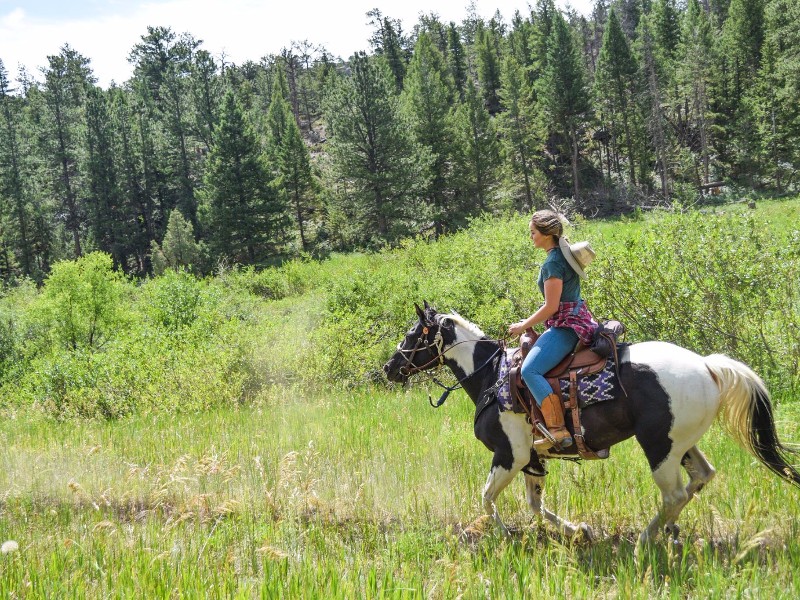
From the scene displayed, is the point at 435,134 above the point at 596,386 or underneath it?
above

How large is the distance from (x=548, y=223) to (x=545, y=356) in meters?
1.17

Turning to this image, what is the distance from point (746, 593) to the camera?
13.1 feet

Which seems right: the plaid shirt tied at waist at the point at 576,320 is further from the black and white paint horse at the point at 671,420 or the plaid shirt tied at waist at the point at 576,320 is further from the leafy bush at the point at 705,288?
the leafy bush at the point at 705,288

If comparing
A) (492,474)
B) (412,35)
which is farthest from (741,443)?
(412,35)

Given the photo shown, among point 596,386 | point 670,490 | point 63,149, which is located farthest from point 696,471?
point 63,149

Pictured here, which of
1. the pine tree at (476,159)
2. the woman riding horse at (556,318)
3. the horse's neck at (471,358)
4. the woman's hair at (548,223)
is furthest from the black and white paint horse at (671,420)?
the pine tree at (476,159)

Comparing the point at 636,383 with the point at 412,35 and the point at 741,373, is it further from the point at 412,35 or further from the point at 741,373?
the point at 412,35

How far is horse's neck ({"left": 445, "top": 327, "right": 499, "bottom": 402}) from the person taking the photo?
20.7 feet

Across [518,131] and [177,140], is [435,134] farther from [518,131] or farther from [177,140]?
[177,140]

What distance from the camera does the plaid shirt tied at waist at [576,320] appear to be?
546 centimetres

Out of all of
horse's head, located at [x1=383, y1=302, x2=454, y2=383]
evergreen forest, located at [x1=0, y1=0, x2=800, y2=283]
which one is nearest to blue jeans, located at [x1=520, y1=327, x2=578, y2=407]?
horse's head, located at [x1=383, y1=302, x2=454, y2=383]

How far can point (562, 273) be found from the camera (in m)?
5.45

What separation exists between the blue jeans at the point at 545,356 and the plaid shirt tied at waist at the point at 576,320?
2.7 inches

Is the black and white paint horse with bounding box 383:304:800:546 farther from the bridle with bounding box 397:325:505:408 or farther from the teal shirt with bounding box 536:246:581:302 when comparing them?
the bridle with bounding box 397:325:505:408
